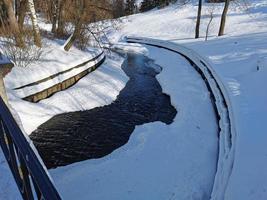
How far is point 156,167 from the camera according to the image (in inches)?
342

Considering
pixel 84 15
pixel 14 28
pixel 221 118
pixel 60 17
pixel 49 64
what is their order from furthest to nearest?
pixel 60 17 < pixel 84 15 < pixel 14 28 < pixel 49 64 < pixel 221 118

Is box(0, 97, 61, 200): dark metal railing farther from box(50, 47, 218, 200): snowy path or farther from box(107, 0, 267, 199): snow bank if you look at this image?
box(50, 47, 218, 200): snowy path

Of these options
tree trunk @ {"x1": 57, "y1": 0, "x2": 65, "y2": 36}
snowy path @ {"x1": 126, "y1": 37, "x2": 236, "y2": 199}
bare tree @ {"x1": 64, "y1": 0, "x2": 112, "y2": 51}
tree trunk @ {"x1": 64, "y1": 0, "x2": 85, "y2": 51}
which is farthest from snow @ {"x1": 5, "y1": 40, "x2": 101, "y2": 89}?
snowy path @ {"x1": 126, "y1": 37, "x2": 236, "y2": 199}

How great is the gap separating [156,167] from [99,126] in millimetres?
3355

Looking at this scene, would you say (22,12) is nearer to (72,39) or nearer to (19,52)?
(72,39)

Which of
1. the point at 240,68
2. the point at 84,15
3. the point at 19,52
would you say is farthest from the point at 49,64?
the point at 240,68

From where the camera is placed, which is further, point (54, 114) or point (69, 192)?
point (54, 114)

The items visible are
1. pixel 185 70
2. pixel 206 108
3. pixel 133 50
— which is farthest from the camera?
pixel 133 50

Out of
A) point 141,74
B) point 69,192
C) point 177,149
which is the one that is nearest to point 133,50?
point 141,74

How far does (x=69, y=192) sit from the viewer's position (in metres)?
7.52

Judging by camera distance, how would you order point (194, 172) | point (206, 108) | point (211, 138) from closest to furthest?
point (194, 172)
point (211, 138)
point (206, 108)

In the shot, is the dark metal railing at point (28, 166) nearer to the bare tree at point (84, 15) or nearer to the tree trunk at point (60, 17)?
the bare tree at point (84, 15)

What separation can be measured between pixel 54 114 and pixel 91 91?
109 inches

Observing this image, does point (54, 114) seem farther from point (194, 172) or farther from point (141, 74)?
point (141, 74)
